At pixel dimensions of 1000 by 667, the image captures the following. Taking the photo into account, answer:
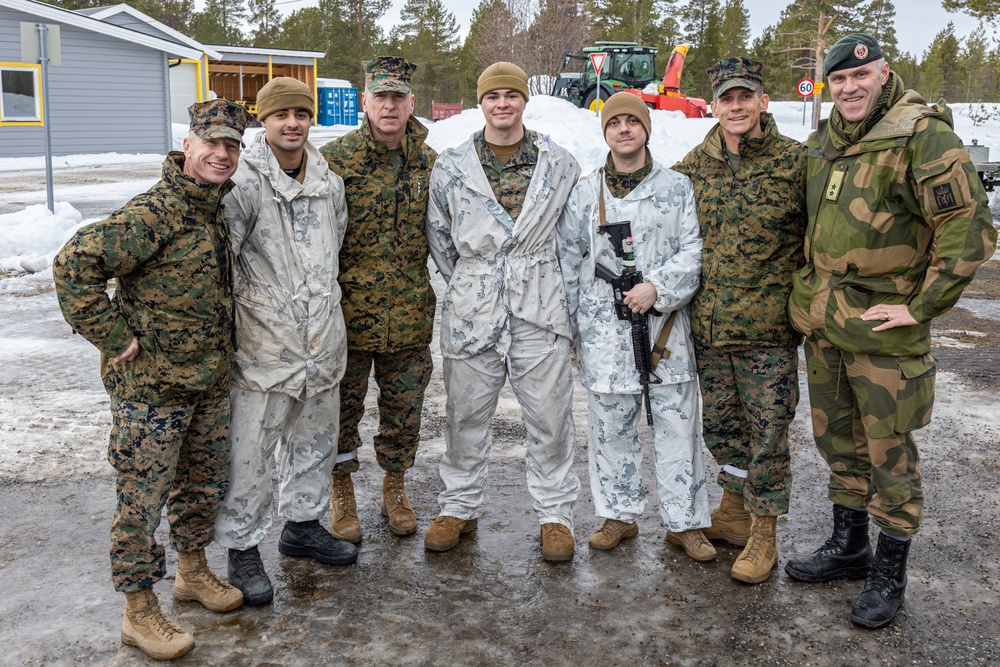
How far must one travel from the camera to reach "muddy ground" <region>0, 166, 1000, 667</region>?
3178mm

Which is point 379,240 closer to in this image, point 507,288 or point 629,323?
point 507,288

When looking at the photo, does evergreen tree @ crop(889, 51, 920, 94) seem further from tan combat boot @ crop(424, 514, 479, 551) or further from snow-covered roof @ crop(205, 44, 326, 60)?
tan combat boot @ crop(424, 514, 479, 551)

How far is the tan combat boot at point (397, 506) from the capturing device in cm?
420

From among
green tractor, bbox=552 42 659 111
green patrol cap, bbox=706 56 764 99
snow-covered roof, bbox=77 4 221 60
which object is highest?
snow-covered roof, bbox=77 4 221 60

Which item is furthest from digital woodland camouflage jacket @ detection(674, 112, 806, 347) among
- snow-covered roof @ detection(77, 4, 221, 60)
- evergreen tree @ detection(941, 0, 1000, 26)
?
snow-covered roof @ detection(77, 4, 221, 60)

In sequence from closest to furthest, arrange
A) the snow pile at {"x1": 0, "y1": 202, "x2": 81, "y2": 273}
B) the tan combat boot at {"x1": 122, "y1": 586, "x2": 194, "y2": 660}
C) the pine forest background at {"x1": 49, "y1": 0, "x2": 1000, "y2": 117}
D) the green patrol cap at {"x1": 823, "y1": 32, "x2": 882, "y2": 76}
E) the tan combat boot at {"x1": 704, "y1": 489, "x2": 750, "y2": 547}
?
the tan combat boot at {"x1": 122, "y1": 586, "x2": 194, "y2": 660}, the green patrol cap at {"x1": 823, "y1": 32, "x2": 882, "y2": 76}, the tan combat boot at {"x1": 704, "y1": 489, "x2": 750, "y2": 547}, the snow pile at {"x1": 0, "y1": 202, "x2": 81, "y2": 273}, the pine forest background at {"x1": 49, "y1": 0, "x2": 1000, "y2": 117}

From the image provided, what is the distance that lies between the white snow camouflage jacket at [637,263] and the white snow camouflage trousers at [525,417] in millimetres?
178

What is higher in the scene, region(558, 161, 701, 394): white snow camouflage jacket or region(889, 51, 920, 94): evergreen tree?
region(889, 51, 920, 94): evergreen tree

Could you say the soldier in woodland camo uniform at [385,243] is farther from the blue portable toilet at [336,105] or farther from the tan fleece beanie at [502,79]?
the blue portable toilet at [336,105]

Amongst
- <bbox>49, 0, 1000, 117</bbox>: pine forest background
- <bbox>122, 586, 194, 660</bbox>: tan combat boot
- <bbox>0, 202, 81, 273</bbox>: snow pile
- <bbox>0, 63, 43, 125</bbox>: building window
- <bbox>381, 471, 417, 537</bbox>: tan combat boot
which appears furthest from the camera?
<bbox>49, 0, 1000, 117</bbox>: pine forest background


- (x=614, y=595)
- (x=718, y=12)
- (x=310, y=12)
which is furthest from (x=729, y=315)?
(x=718, y=12)

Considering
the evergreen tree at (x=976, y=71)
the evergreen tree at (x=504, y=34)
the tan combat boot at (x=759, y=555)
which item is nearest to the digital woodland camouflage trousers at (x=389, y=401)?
the tan combat boot at (x=759, y=555)

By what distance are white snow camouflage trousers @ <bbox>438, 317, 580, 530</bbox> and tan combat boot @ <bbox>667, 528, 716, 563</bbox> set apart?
1.71ft

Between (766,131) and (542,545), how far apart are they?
6.82 feet
